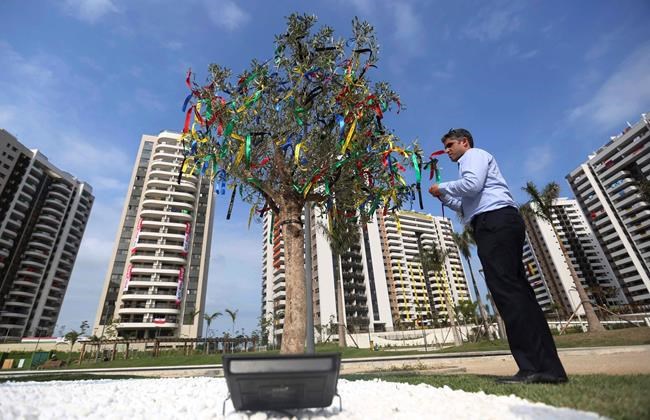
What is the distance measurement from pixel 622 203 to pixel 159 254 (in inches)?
4777

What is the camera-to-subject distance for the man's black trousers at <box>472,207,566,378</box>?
275 centimetres

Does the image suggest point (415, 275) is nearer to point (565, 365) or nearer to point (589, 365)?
point (565, 365)

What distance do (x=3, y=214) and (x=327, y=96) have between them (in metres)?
95.8

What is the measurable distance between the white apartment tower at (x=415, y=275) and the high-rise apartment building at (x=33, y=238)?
88950mm

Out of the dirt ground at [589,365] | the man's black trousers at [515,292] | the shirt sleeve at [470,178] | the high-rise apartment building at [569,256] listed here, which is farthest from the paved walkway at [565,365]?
the high-rise apartment building at [569,256]

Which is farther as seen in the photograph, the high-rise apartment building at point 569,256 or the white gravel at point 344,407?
the high-rise apartment building at point 569,256

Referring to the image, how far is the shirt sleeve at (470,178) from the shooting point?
129 inches

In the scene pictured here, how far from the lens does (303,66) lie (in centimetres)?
654

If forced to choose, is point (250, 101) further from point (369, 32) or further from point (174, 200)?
point (174, 200)

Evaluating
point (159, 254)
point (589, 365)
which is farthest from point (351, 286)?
point (589, 365)

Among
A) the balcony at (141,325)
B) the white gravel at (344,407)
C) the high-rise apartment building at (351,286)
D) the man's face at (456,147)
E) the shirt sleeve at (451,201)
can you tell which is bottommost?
the white gravel at (344,407)

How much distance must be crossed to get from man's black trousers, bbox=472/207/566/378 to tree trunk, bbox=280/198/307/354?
3335 millimetres

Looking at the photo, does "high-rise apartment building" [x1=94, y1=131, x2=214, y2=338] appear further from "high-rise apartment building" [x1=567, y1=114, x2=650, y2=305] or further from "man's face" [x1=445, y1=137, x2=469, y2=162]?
"high-rise apartment building" [x1=567, y1=114, x2=650, y2=305]

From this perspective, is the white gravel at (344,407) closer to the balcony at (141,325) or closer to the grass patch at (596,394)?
the grass patch at (596,394)
